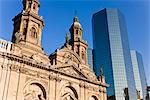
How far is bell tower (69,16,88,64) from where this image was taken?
49.7 m

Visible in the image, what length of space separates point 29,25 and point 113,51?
9532 centimetres

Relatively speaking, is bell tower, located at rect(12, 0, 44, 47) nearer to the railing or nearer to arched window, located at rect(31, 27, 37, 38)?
arched window, located at rect(31, 27, 37, 38)

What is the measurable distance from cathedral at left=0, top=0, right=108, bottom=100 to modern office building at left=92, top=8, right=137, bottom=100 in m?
77.8

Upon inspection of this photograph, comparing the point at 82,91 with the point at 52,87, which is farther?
the point at 82,91

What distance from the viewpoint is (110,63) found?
12544cm

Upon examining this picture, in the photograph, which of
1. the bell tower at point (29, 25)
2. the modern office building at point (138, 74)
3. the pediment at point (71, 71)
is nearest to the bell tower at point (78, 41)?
the pediment at point (71, 71)

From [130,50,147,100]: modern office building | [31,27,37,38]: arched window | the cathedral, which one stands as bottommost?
the cathedral

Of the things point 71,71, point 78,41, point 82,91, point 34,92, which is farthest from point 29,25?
point 82,91

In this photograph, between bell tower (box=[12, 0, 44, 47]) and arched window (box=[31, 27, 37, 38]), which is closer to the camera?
bell tower (box=[12, 0, 44, 47])

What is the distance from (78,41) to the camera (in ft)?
166

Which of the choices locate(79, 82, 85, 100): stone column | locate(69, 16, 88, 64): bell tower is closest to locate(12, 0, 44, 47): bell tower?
locate(69, 16, 88, 64): bell tower

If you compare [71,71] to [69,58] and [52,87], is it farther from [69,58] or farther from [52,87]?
[52,87]

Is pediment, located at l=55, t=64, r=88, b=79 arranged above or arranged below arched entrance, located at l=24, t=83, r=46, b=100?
above

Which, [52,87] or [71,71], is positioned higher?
[71,71]
